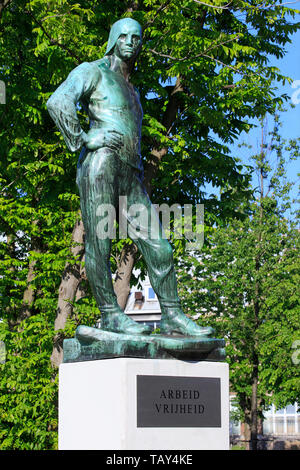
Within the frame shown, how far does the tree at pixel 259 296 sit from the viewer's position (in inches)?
978

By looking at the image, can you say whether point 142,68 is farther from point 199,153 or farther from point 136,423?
point 136,423

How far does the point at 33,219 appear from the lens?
1664 centimetres

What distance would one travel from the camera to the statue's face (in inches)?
242

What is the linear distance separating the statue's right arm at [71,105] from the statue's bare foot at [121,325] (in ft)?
4.24

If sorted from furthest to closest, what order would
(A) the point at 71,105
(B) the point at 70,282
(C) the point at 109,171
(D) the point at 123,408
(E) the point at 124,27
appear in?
(B) the point at 70,282
(E) the point at 124,27
(C) the point at 109,171
(A) the point at 71,105
(D) the point at 123,408

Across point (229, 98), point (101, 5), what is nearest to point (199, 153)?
point (229, 98)

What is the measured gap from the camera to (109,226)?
6.00 m

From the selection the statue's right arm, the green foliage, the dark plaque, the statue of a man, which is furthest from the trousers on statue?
the green foliage

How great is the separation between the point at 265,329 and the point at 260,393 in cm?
248

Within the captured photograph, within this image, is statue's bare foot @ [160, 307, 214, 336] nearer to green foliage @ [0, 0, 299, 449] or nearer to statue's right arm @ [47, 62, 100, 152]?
statue's right arm @ [47, 62, 100, 152]

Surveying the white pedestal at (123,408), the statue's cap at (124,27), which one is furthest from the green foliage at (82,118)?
the white pedestal at (123,408)

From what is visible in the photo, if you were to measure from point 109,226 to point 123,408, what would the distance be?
144cm

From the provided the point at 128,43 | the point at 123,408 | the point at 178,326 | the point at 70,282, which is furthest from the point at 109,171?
the point at 70,282

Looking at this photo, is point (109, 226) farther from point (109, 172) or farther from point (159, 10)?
point (159, 10)
